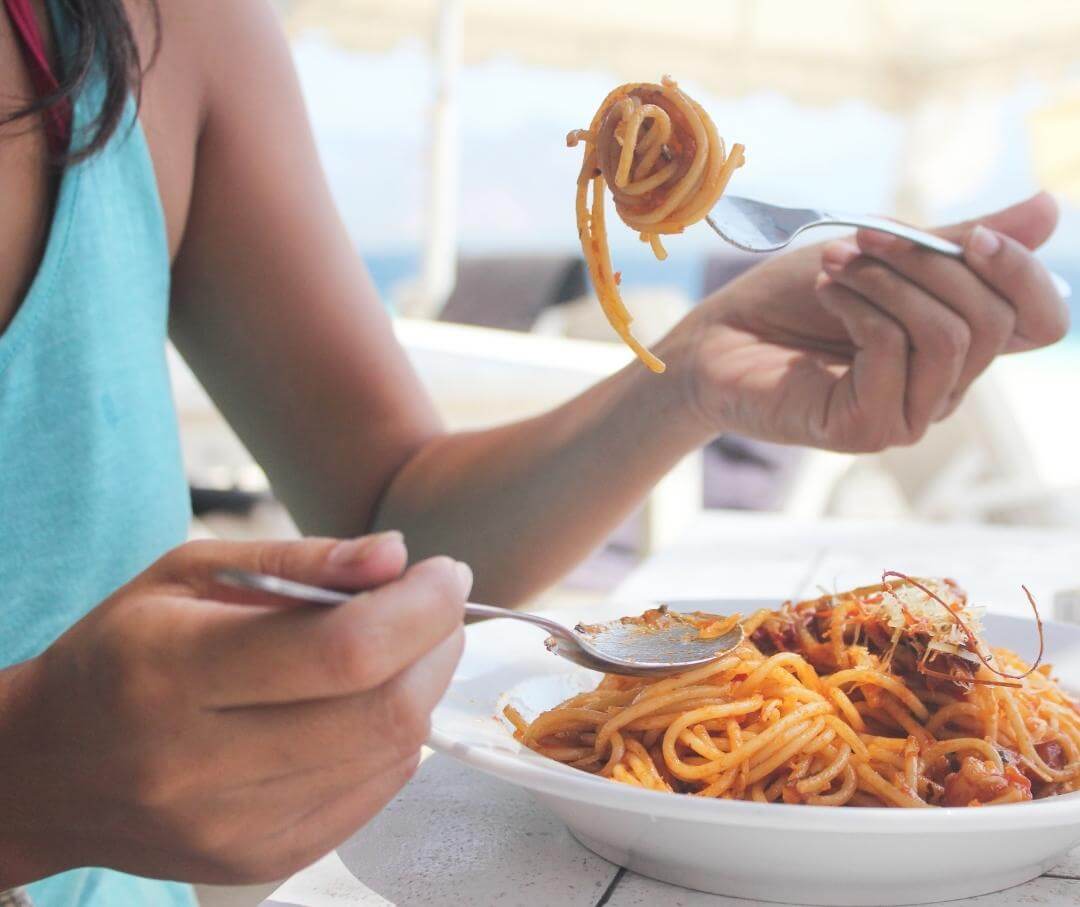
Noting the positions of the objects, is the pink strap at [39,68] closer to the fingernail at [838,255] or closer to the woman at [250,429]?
the woman at [250,429]

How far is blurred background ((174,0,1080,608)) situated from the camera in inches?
123

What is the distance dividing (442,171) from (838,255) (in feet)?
15.5

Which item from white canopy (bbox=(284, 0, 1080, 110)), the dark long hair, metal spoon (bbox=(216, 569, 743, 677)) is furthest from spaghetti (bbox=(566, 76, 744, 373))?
white canopy (bbox=(284, 0, 1080, 110))

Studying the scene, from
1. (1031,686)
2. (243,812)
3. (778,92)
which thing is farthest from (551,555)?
(778,92)

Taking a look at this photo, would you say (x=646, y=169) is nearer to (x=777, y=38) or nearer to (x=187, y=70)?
(x=187, y=70)

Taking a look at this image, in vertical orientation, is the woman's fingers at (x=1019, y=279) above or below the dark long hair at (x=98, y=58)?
below

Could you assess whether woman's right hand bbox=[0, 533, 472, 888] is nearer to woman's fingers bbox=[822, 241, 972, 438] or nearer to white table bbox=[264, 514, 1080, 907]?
white table bbox=[264, 514, 1080, 907]

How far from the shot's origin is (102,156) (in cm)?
92

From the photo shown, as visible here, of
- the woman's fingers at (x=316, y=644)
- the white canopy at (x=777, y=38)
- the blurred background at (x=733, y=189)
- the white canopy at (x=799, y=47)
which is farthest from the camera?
the white canopy at (x=777, y=38)

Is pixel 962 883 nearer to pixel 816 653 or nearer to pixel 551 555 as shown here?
pixel 816 653

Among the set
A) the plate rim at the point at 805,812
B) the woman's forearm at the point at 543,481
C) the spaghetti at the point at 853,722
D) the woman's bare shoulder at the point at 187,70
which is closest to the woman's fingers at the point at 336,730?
the plate rim at the point at 805,812

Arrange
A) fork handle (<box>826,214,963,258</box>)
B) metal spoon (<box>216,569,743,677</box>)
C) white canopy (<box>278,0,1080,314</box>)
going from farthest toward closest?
1. white canopy (<box>278,0,1080,314</box>)
2. fork handle (<box>826,214,963,258</box>)
3. metal spoon (<box>216,569,743,677</box>)

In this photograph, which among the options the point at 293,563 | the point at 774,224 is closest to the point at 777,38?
the point at 774,224

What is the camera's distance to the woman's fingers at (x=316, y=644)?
36 centimetres
